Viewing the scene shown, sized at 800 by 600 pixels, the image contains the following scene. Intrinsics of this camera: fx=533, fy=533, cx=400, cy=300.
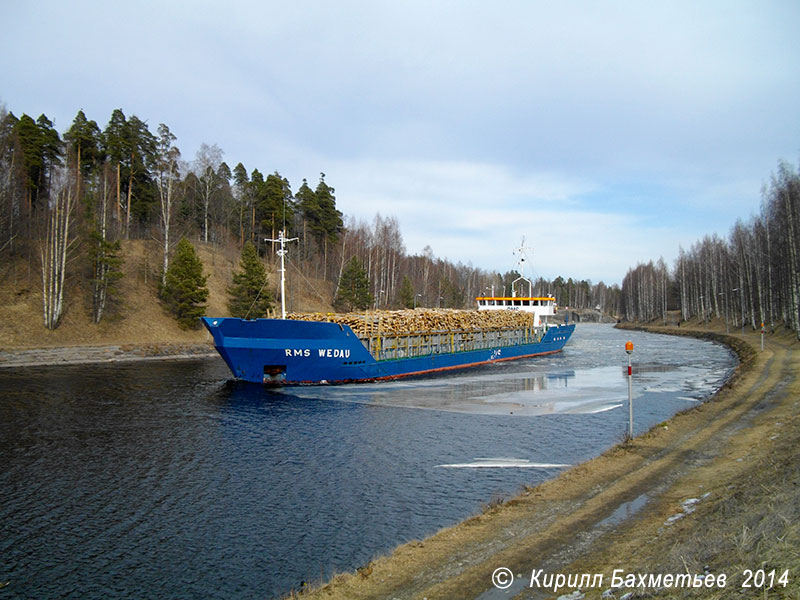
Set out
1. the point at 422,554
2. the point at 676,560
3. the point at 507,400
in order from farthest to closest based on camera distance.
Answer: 1. the point at 507,400
2. the point at 422,554
3. the point at 676,560

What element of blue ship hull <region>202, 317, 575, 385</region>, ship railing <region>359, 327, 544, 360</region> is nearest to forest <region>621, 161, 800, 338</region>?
ship railing <region>359, 327, 544, 360</region>

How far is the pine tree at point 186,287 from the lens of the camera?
1922 inches

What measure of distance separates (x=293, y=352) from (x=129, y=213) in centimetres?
4211

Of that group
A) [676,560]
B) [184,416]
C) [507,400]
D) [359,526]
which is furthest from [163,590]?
[507,400]

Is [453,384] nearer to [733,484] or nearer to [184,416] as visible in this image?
[184,416]

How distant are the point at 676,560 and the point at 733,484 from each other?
467 centimetres

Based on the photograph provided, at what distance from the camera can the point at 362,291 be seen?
66.1 meters

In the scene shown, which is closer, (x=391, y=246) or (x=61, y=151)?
(x=61, y=151)

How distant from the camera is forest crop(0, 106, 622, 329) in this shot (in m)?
45.0

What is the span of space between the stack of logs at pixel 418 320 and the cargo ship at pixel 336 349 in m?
0.11

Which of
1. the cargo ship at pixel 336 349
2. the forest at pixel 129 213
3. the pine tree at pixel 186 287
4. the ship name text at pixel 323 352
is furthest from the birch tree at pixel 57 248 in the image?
the ship name text at pixel 323 352

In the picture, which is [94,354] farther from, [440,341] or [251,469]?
[251,469]

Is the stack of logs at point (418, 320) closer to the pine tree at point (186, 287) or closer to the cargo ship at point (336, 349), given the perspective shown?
the cargo ship at point (336, 349)
